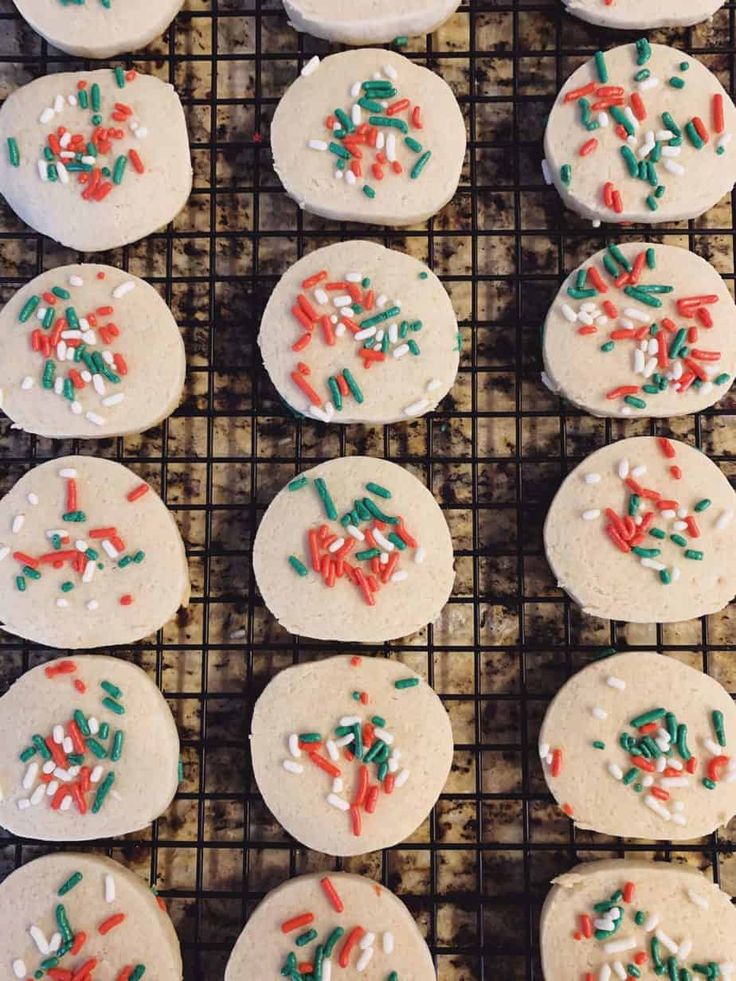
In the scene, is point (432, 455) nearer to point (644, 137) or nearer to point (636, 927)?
point (644, 137)

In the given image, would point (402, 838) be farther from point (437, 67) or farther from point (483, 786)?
point (437, 67)

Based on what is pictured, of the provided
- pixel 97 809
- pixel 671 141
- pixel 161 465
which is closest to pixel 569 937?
pixel 97 809

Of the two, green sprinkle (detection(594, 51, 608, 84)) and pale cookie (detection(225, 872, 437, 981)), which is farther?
green sprinkle (detection(594, 51, 608, 84))

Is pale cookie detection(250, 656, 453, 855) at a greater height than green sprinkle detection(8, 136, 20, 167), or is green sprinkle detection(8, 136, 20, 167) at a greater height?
green sprinkle detection(8, 136, 20, 167)

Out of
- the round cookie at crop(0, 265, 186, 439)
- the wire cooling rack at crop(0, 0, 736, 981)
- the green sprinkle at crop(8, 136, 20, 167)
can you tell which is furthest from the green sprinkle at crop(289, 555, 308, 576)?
the green sprinkle at crop(8, 136, 20, 167)

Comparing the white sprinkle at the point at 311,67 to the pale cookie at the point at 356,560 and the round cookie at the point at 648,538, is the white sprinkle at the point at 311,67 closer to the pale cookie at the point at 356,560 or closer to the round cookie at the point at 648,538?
the pale cookie at the point at 356,560

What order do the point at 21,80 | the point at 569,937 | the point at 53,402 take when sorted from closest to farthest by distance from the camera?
the point at 569,937 < the point at 53,402 < the point at 21,80

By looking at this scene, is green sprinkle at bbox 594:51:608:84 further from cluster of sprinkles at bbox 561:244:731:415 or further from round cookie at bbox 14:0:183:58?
round cookie at bbox 14:0:183:58

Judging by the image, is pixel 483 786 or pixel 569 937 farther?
pixel 483 786
